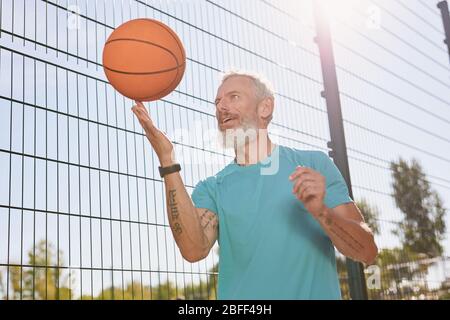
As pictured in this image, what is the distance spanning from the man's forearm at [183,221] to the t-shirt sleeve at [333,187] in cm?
53

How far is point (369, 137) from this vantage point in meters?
7.26

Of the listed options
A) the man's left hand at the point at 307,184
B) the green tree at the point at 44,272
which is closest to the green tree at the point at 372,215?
the green tree at the point at 44,272

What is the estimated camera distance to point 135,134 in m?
4.59

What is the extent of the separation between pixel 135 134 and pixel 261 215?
242 centimetres

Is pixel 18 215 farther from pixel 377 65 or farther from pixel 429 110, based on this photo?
pixel 429 110

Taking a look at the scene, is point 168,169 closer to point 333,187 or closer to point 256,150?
point 256,150

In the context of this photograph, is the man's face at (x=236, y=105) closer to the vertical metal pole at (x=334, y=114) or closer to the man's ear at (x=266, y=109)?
the man's ear at (x=266, y=109)

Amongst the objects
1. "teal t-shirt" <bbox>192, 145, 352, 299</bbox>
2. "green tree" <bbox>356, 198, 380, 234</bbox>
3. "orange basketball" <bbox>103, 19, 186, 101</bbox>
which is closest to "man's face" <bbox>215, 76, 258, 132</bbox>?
"teal t-shirt" <bbox>192, 145, 352, 299</bbox>

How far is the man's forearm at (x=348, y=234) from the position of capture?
2.15m

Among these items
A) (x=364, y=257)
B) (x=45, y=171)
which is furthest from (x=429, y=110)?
(x=364, y=257)

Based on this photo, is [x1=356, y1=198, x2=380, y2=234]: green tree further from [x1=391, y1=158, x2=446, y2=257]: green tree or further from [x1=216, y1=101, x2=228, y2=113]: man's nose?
[x1=216, y1=101, x2=228, y2=113]: man's nose

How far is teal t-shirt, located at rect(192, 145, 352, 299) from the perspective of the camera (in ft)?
7.37

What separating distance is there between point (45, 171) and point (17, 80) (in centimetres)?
62

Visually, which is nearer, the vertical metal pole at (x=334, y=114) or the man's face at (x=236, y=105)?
the man's face at (x=236, y=105)
